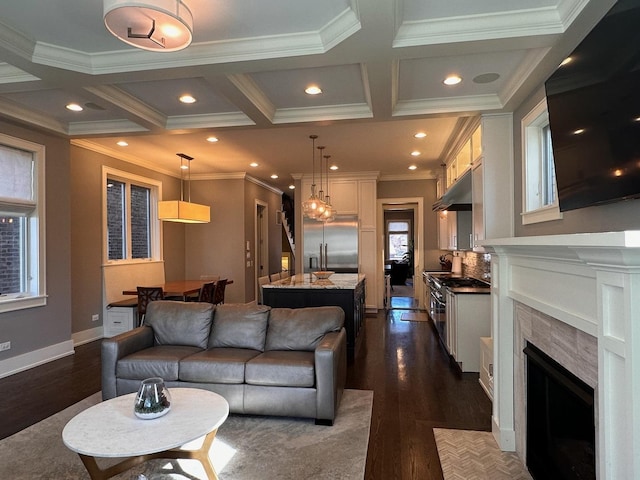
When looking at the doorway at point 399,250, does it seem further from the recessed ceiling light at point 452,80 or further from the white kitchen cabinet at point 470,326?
the recessed ceiling light at point 452,80

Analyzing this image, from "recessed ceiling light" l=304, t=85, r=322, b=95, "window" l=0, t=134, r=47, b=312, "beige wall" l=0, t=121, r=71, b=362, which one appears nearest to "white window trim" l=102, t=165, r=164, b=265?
"beige wall" l=0, t=121, r=71, b=362

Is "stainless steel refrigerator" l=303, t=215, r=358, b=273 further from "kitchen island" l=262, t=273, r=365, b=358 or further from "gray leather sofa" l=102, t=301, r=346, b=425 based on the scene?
"gray leather sofa" l=102, t=301, r=346, b=425

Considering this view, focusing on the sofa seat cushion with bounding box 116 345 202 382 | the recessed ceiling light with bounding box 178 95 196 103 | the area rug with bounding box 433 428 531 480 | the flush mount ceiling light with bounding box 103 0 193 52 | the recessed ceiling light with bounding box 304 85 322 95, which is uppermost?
the recessed ceiling light with bounding box 178 95 196 103

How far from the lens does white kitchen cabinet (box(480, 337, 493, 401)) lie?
11.5 feet

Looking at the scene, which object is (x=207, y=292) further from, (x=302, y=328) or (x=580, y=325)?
(x=580, y=325)

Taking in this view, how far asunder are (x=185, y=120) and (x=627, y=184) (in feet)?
13.6

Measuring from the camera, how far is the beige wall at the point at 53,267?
14.4 ft

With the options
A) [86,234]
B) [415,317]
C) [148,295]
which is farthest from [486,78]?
[86,234]

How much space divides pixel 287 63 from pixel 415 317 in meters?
5.74

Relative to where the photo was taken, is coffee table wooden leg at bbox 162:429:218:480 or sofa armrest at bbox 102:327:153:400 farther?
sofa armrest at bbox 102:327:153:400

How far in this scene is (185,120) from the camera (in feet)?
14.4

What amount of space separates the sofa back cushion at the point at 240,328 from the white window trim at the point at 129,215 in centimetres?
344

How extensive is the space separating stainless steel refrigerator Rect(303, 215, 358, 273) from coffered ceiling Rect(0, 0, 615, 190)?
10.7ft

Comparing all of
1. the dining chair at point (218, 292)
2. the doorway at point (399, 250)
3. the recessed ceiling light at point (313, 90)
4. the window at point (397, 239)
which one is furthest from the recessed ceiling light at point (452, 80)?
the window at point (397, 239)
